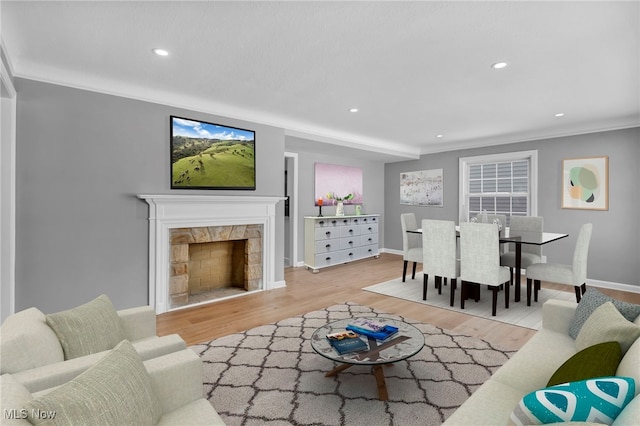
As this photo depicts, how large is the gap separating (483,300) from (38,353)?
431 centimetres

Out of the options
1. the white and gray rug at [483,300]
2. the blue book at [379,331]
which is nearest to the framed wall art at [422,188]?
the white and gray rug at [483,300]

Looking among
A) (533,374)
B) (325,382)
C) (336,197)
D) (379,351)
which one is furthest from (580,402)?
(336,197)

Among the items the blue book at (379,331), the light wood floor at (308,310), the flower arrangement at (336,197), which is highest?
the flower arrangement at (336,197)

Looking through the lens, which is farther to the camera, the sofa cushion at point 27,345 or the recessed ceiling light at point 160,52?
the recessed ceiling light at point 160,52

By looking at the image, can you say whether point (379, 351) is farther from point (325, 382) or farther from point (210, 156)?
point (210, 156)

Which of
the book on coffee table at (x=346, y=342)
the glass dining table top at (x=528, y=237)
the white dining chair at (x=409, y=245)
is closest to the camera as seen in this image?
the book on coffee table at (x=346, y=342)

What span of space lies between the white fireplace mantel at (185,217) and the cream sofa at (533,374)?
3249 millimetres

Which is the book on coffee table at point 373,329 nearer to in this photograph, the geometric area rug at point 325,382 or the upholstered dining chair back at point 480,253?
the geometric area rug at point 325,382

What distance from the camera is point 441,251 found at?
4102 millimetres

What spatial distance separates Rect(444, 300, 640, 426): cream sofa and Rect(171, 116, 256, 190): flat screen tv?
134 inches

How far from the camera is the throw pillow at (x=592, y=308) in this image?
1.84 m

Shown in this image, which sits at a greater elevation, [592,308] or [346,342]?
[592,308]

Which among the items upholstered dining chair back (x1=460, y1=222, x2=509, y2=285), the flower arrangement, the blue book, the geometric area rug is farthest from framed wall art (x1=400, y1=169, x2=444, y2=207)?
the blue book

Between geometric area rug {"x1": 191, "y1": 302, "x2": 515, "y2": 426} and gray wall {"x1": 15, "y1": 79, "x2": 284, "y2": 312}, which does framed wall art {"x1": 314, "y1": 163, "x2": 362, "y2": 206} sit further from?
geometric area rug {"x1": 191, "y1": 302, "x2": 515, "y2": 426}
